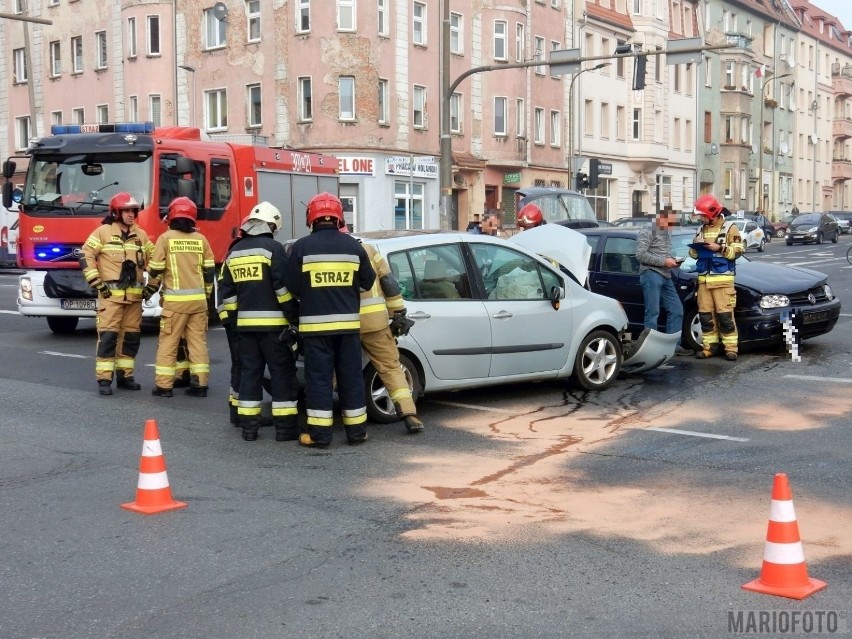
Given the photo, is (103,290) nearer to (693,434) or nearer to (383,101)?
(693,434)

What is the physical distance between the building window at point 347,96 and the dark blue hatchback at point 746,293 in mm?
26943

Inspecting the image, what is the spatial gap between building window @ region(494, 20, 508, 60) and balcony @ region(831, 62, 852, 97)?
5104 cm

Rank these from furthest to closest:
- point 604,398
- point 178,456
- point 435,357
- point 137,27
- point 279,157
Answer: point 137,27 < point 279,157 < point 604,398 < point 435,357 < point 178,456

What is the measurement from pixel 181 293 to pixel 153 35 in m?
36.3

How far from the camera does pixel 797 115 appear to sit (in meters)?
81.5

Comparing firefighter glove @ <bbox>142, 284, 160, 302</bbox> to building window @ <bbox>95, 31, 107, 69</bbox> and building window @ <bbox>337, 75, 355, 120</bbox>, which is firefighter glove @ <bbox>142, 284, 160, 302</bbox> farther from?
building window @ <bbox>95, 31, 107, 69</bbox>

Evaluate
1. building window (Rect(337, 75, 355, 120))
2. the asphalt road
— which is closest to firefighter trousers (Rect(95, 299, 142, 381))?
the asphalt road

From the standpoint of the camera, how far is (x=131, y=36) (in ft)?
148

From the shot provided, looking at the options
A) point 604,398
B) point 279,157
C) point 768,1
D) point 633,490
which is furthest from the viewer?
point 768,1

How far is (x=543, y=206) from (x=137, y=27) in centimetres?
2607

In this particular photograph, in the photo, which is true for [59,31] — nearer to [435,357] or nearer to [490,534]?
[435,357]

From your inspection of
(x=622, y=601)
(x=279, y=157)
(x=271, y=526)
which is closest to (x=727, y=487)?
(x=622, y=601)

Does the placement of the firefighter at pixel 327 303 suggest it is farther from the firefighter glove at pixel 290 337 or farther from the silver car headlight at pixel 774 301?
the silver car headlight at pixel 774 301

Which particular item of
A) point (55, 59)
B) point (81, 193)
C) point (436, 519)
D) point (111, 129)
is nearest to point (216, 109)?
point (55, 59)
